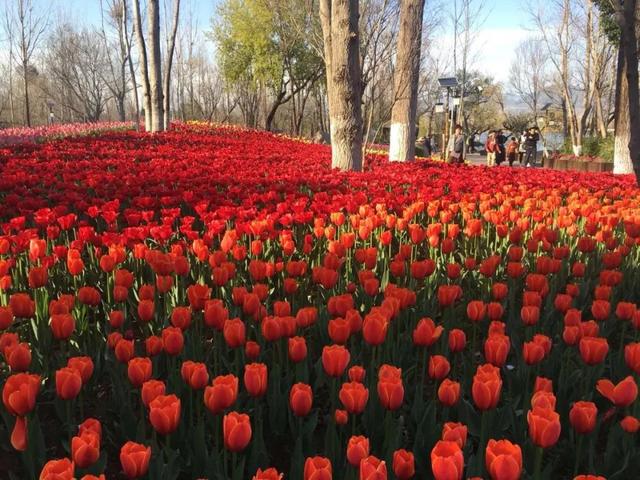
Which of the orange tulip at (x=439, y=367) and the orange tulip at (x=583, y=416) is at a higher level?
the orange tulip at (x=439, y=367)

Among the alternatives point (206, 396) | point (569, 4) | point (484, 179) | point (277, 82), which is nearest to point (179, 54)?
point (277, 82)

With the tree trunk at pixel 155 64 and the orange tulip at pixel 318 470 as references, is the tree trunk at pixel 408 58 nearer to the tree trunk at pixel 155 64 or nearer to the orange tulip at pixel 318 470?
the tree trunk at pixel 155 64

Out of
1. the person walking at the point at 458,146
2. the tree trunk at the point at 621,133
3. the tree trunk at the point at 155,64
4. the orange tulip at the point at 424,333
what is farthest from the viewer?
the person walking at the point at 458,146

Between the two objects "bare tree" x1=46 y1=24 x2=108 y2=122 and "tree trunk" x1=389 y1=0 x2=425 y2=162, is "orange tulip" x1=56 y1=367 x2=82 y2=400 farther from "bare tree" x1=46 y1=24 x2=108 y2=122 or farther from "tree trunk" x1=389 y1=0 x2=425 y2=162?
"bare tree" x1=46 y1=24 x2=108 y2=122

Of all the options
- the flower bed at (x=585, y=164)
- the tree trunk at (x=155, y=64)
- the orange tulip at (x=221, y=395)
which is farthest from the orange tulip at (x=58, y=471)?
the flower bed at (x=585, y=164)

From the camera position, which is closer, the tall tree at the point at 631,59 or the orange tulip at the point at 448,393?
the orange tulip at the point at 448,393

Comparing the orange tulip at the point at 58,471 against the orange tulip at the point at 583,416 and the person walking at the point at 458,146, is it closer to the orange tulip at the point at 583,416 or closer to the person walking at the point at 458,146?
the orange tulip at the point at 583,416

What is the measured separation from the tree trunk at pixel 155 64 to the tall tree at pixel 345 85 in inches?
266

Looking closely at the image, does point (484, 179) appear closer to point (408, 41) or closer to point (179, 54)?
point (408, 41)

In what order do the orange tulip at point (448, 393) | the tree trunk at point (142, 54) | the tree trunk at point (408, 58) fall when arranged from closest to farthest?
the orange tulip at point (448, 393) → the tree trunk at point (408, 58) → the tree trunk at point (142, 54)

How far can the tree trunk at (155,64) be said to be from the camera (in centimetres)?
1386

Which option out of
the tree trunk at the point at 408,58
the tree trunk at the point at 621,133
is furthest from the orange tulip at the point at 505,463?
the tree trunk at the point at 621,133

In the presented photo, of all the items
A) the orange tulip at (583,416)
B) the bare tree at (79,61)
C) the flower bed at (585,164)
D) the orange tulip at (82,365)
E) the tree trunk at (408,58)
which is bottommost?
the orange tulip at (583,416)

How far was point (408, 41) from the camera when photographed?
1084 centimetres
